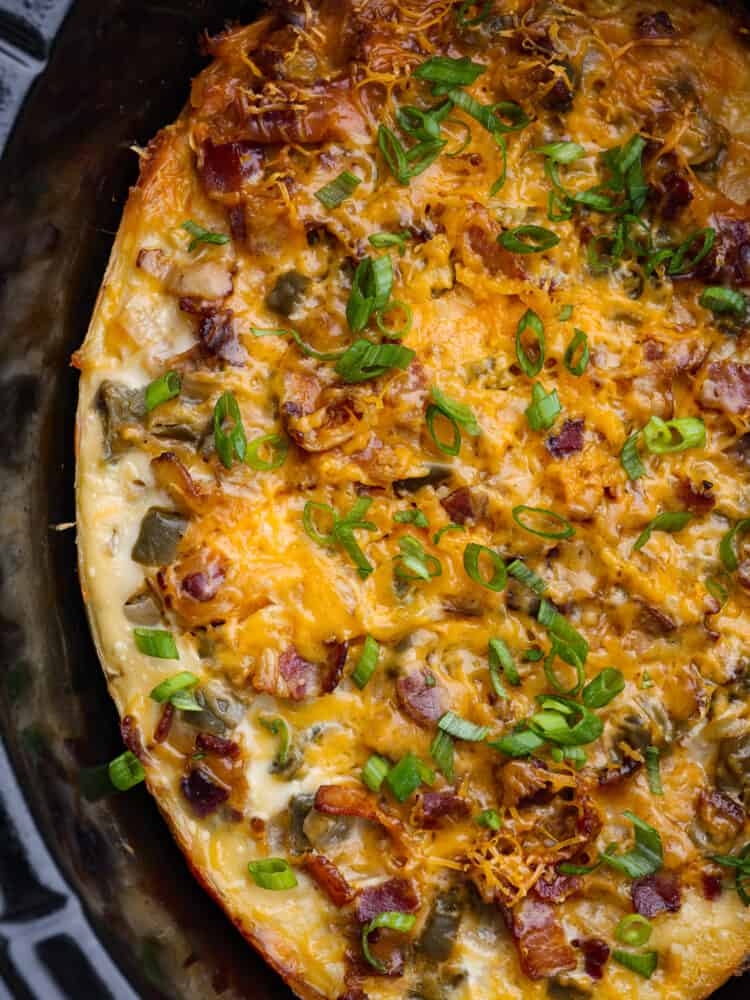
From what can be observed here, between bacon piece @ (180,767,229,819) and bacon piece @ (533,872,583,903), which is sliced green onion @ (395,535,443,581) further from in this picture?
bacon piece @ (533,872,583,903)

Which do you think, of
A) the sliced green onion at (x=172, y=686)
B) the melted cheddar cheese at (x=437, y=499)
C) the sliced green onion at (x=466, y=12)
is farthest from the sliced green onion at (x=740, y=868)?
the sliced green onion at (x=466, y=12)

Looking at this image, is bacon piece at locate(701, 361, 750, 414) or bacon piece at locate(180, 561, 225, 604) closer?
bacon piece at locate(180, 561, 225, 604)

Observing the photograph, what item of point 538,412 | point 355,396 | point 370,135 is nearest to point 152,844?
point 355,396

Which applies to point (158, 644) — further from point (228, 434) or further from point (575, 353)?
point (575, 353)

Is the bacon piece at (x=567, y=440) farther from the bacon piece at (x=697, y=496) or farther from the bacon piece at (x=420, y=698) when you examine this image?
the bacon piece at (x=420, y=698)

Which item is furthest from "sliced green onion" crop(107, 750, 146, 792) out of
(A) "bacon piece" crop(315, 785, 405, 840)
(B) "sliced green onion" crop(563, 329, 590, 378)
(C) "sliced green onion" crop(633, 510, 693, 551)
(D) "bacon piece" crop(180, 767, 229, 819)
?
(B) "sliced green onion" crop(563, 329, 590, 378)

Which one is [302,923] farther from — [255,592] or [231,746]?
[255,592]
